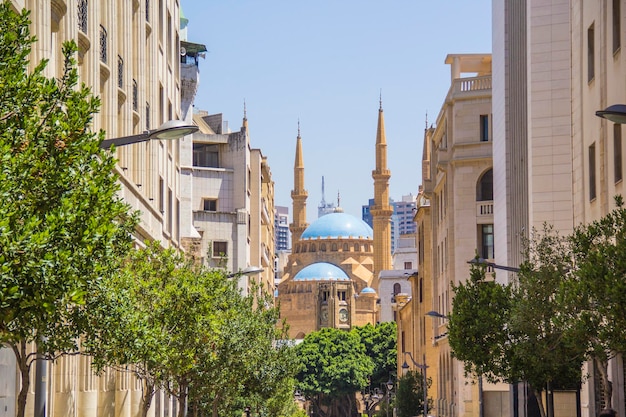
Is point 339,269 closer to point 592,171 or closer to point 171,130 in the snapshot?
point 592,171

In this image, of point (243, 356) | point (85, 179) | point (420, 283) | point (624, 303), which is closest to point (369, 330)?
point (420, 283)

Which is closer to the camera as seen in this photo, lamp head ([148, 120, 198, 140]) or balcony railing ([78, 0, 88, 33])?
lamp head ([148, 120, 198, 140])

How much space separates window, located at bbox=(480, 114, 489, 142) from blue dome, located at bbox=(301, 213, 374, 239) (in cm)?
12470

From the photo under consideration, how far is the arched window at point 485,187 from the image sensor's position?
201 ft

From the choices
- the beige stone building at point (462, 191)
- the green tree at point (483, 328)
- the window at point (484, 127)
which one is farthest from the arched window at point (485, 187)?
the green tree at point (483, 328)

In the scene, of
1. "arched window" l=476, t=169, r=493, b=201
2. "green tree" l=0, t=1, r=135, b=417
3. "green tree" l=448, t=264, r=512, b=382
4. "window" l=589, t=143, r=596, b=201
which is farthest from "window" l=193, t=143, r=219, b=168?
"green tree" l=0, t=1, r=135, b=417

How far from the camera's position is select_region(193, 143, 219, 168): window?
74375 mm

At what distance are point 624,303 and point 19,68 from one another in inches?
467

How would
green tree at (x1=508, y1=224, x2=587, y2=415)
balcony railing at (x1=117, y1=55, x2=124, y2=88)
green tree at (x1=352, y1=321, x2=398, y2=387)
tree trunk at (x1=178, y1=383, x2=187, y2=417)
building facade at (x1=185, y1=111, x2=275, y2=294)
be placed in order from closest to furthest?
green tree at (x1=508, y1=224, x2=587, y2=415), tree trunk at (x1=178, y1=383, x2=187, y2=417), balcony railing at (x1=117, y1=55, x2=124, y2=88), building facade at (x1=185, y1=111, x2=275, y2=294), green tree at (x1=352, y1=321, x2=398, y2=387)

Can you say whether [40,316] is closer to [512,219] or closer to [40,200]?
[40,200]

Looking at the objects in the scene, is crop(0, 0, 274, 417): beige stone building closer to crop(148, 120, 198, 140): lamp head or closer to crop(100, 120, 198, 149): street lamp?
crop(100, 120, 198, 149): street lamp

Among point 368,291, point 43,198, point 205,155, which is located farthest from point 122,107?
point 368,291

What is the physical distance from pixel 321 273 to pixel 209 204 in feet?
340

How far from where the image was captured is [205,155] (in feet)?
246
